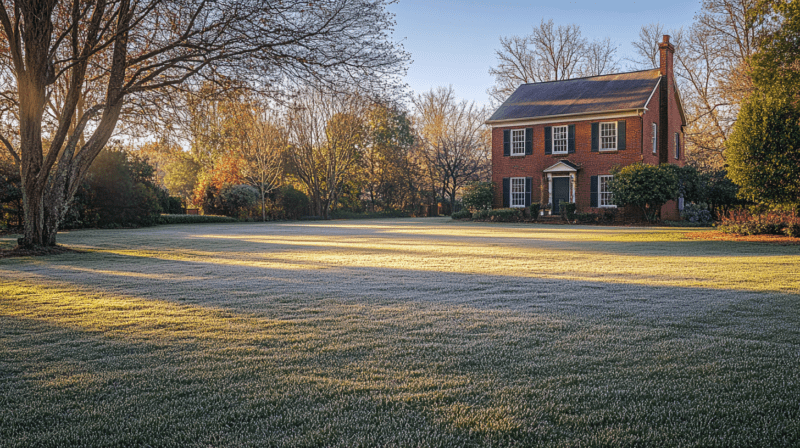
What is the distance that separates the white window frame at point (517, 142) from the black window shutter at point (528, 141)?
0.19m

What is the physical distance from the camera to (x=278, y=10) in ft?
29.0

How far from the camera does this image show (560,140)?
2742 centimetres

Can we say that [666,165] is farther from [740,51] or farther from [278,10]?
[278,10]

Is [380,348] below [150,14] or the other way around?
below

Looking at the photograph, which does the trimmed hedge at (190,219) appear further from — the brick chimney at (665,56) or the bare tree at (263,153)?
the brick chimney at (665,56)

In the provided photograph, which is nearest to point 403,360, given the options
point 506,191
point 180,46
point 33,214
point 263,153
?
point 180,46

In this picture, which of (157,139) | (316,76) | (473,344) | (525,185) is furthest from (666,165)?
(473,344)

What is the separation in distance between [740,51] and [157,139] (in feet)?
95.2

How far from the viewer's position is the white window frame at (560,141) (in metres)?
27.3

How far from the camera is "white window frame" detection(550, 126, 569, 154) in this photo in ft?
89.5

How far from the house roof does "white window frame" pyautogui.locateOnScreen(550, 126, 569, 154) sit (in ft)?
2.85

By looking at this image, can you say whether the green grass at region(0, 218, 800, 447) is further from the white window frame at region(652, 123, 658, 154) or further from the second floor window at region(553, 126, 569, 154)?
the white window frame at region(652, 123, 658, 154)

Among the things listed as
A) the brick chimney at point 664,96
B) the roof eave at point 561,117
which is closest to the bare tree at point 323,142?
the roof eave at point 561,117

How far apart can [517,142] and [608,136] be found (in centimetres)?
473
